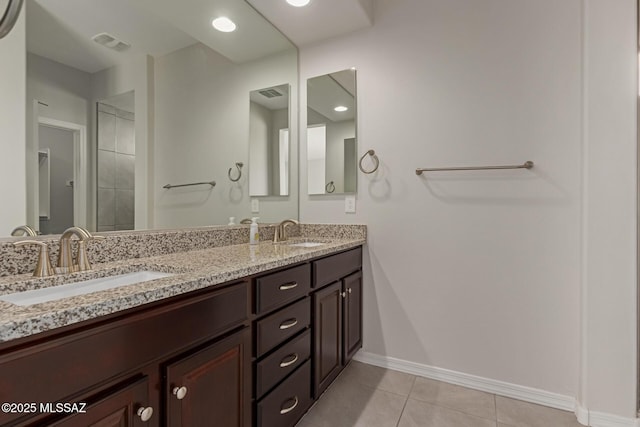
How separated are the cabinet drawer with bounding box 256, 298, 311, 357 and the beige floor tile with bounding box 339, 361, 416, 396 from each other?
0.78 m

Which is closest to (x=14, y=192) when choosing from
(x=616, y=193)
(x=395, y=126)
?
(x=395, y=126)

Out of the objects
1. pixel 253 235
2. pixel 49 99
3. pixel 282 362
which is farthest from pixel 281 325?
pixel 49 99

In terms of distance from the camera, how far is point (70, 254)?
1.08 meters

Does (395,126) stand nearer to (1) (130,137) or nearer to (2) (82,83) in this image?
(1) (130,137)

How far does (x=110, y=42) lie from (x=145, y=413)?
4.52 feet

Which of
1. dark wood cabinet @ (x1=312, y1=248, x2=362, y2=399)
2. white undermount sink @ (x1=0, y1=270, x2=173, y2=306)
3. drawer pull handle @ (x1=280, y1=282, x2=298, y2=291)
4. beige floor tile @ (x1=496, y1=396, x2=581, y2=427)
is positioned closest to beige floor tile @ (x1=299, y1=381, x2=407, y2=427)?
dark wood cabinet @ (x1=312, y1=248, x2=362, y2=399)

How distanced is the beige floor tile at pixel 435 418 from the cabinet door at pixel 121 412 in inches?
50.8

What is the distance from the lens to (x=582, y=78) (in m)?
1.65

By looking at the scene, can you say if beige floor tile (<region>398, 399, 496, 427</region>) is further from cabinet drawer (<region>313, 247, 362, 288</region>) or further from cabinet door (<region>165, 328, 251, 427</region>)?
cabinet door (<region>165, 328, 251, 427</region>)

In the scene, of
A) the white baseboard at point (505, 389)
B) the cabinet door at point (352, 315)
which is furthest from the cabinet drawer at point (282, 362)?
the white baseboard at point (505, 389)

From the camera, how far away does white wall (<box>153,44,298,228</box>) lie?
61.0 inches

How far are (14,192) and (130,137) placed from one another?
1.54ft

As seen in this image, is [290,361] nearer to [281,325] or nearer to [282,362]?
[282,362]

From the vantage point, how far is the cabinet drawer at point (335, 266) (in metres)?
1.63
